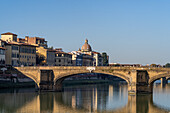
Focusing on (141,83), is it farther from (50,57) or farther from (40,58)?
(50,57)

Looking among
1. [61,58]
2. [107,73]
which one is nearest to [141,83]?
[107,73]

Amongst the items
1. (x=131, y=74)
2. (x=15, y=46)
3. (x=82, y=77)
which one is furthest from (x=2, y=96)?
(x=82, y=77)

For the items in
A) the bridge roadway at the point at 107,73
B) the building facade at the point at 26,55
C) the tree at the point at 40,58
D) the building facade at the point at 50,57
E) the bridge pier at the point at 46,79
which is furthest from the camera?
the building facade at the point at 50,57

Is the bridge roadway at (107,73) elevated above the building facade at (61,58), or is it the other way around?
the building facade at (61,58)

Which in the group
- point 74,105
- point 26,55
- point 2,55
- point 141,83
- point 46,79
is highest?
point 26,55

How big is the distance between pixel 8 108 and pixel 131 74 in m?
37.1

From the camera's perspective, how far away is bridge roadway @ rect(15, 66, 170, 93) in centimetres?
9125

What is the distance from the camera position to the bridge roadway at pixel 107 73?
91250 millimetres

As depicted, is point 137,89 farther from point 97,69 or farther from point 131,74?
point 97,69

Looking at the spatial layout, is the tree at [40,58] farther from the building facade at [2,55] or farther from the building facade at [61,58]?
the building facade at [2,55]

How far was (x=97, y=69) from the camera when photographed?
95.7 metres

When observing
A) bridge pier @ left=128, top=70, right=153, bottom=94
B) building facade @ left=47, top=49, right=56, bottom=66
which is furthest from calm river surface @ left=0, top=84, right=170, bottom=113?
building facade @ left=47, top=49, right=56, bottom=66

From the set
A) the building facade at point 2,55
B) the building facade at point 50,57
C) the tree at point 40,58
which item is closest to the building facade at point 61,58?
the building facade at point 50,57

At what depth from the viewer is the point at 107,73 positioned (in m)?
95.1
